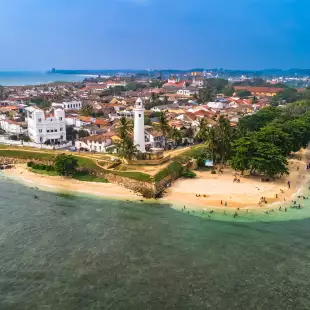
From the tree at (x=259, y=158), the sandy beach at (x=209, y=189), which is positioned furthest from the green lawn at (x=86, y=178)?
the tree at (x=259, y=158)

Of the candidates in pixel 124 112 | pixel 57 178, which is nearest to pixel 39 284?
pixel 57 178

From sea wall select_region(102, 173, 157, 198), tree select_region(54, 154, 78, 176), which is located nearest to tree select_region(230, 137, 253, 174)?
sea wall select_region(102, 173, 157, 198)

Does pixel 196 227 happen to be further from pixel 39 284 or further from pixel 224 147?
pixel 224 147

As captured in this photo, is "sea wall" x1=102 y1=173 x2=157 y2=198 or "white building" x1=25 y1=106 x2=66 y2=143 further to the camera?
"white building" x1=25 y1=106 x2=66 y2=143

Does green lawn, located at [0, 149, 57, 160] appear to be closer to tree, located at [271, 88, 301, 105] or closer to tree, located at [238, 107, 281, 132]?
tree, located at [238, 107, 281, 132]

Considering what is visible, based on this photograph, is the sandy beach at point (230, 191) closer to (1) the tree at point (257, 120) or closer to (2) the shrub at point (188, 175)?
(2) the shrub at point (188, 175)

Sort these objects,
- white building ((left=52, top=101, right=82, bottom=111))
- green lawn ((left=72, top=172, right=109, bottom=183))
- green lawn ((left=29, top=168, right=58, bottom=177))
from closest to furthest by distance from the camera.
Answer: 1. green lawn ((left=72, top=172, right=109, bottom=183))
2. green lawn ((left=29, top=168, right=58, bottom=177))
3. white building ((left=52, top=101, right=82, bottom=111))

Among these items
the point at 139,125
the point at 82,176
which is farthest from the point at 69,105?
the point at 82,176
